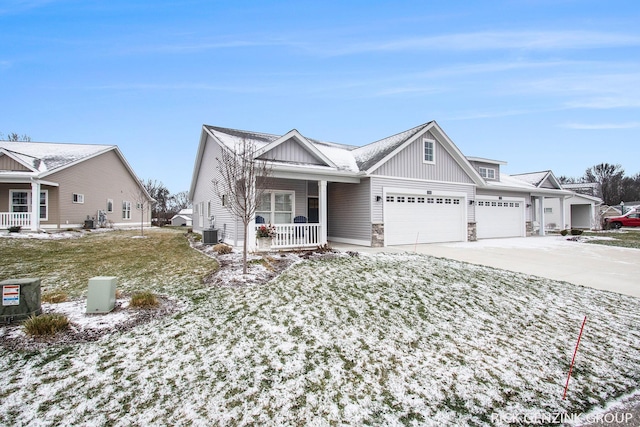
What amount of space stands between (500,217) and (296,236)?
1371 centimetres

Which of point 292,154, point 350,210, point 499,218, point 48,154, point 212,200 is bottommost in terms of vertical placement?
point 499,218

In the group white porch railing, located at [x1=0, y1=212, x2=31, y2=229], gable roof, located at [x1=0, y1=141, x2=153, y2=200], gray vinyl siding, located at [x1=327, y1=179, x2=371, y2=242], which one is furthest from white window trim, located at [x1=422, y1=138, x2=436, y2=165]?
white porch railing, located at [x1=0, y1=212, x2=31, y2=229]

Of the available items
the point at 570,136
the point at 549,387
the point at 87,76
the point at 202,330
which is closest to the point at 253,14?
the point at 87,76

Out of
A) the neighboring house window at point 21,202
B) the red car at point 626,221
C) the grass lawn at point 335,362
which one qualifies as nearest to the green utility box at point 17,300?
the grass lawn at point 335,362

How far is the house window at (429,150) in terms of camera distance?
48.9 ft

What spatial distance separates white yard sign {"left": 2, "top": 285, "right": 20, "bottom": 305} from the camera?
14.3 feet

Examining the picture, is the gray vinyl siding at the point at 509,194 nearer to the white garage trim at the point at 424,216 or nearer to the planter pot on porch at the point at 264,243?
the white garage trim at the point at 424,216

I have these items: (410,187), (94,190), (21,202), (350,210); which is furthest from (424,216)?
(21,202)

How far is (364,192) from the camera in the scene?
13484 mm

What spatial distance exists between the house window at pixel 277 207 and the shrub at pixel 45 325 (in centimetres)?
844

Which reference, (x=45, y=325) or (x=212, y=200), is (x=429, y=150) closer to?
(x=212, y=200)

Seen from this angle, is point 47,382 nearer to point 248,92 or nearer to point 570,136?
point 248,92

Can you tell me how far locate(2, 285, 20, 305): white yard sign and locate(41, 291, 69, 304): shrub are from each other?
3.24 feet

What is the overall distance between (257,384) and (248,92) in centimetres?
1753
